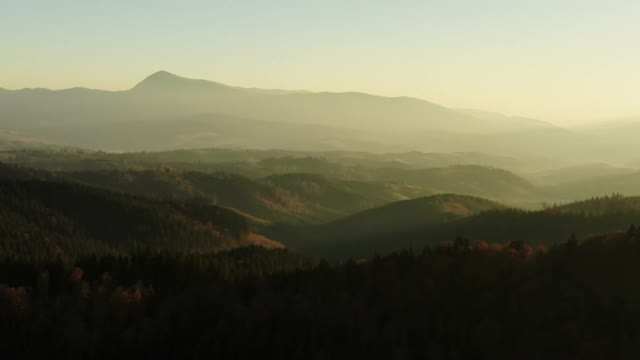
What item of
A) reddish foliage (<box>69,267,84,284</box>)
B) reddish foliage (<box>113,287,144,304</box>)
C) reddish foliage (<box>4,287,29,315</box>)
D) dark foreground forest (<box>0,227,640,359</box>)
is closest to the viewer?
dark foreground forest (<box>0,227,640,359</box>)

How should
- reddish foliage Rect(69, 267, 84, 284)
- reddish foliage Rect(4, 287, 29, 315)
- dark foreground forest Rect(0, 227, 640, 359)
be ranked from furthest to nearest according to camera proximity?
1. reddish foliage Rect(69, 267, 84, 284)
2. reddish foliage Rect(4, 287, 29, 315)
3. dark foreground forest Rect(0, 227, 640, 359)

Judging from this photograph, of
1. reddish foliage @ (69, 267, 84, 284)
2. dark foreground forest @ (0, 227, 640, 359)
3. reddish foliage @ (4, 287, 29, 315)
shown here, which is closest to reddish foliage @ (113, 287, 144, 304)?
dark foreground forest @ (0, 227, 640, 359)

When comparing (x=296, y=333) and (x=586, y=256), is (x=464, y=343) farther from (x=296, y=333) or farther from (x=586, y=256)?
(x=586, y=256)

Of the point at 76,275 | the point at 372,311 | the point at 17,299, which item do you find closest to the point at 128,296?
the point at 17,299

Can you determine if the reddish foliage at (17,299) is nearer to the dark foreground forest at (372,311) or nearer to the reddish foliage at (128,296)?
the dark foreground forest at (372,311)

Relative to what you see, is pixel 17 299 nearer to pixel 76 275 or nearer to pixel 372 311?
pixel 76 275

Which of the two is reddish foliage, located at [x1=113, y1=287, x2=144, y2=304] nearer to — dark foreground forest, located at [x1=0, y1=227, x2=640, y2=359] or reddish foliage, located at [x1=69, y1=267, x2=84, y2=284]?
dark foreground forest, located at [x1=0, y1=227, x2=640, y2=359]

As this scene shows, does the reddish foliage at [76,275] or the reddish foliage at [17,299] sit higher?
the reddish foliage at [17,299]

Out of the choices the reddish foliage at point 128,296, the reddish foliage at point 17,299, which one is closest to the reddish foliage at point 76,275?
the reddish foliage at point 17,299
